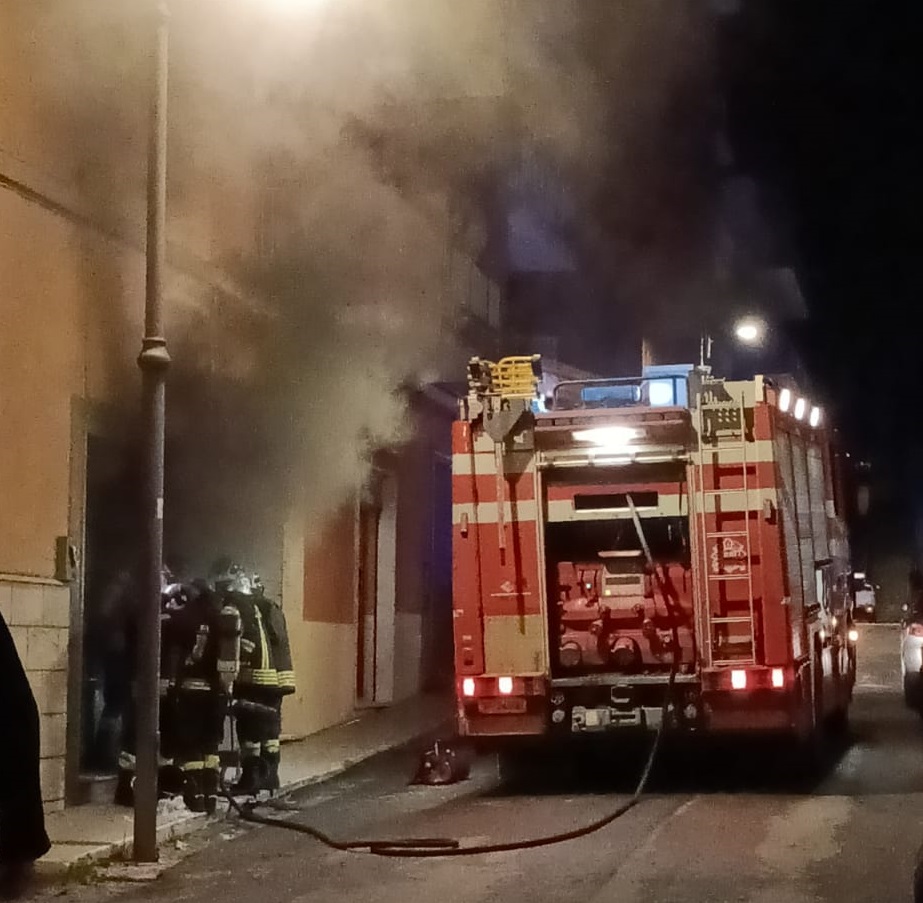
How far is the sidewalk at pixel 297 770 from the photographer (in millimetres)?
7875

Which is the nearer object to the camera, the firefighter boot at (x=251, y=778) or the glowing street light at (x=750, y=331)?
the firefighter boot at (x=251, y=778)

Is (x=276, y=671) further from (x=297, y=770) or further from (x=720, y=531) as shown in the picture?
(x=720, y=531)

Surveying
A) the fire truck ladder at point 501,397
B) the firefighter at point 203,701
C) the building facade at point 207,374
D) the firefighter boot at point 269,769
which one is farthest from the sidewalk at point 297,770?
the fire truck ladder at point 501,397

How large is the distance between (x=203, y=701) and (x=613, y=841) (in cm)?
268

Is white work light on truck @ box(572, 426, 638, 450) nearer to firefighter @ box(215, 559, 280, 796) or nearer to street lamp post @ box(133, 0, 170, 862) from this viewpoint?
firefighter @ box(215, 559, 280, 796)

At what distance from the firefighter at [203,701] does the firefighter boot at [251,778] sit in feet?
0.91

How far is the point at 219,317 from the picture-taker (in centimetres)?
1194

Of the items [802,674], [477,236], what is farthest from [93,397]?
[477,236]

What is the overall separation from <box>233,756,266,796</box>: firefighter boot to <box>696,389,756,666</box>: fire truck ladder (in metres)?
2.90

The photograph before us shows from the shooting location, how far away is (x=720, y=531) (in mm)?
9492

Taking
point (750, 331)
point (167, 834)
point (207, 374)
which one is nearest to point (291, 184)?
point (207, 374)

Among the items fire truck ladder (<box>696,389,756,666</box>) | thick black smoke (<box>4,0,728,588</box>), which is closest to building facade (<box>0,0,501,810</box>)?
thick black smoke (<box>4,0,728,588</box>)

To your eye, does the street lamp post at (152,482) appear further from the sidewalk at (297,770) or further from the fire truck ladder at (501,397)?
the fire truck ladder at (501,397)

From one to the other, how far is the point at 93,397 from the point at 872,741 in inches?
263
